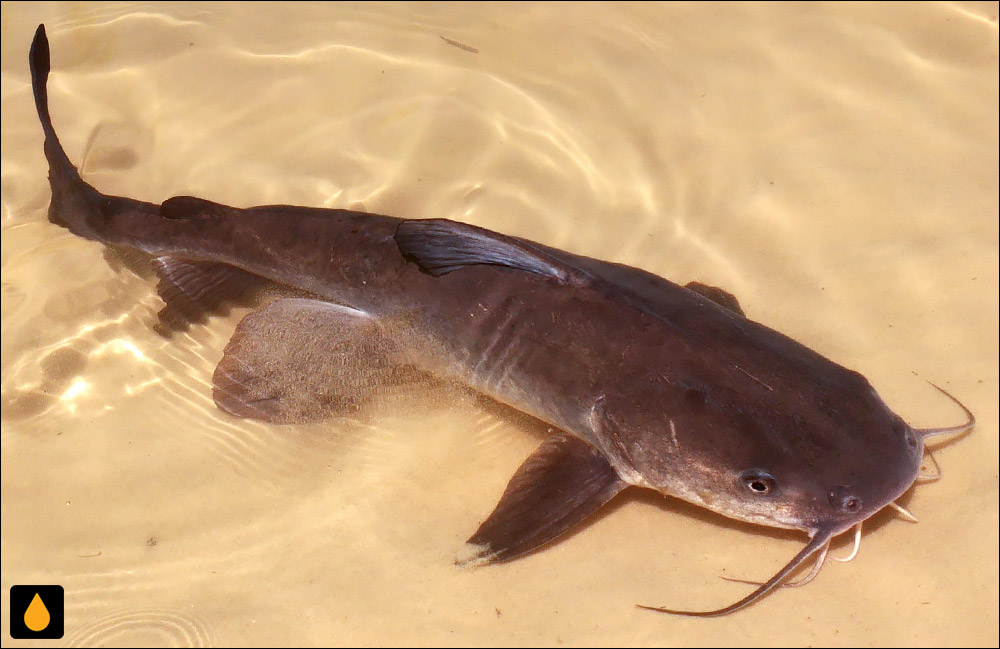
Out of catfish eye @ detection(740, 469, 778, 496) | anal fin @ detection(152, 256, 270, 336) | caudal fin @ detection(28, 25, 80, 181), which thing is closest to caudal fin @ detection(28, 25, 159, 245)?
caudal fin @ detection(28, 25, 80, 181)

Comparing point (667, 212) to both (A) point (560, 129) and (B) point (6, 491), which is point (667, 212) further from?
(B) point (6, 491)

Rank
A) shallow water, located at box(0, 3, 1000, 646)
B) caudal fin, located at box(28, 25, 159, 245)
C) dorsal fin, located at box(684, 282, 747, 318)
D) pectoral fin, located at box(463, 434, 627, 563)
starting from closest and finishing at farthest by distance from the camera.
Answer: pectoral fin, located at box(463, 434, 627, 563) → shallow water, located at box(0, 3, 1000, 646) → dorsal fin, located at box(684, 282, 747, 318) → caudal fin, located at box(28, 25, 159, 245)

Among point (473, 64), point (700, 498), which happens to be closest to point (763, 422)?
point (700, 498)

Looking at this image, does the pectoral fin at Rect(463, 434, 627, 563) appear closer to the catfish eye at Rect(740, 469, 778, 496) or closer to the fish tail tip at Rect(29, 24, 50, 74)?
the catfish eye at Rect(740, 469, 778, 496)

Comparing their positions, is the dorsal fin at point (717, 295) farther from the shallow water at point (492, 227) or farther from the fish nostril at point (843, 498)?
the fish nostril at point (843, 498)

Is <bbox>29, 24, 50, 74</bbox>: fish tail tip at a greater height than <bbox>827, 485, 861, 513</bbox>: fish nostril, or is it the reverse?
<bbox>29, 24, 50, 74</bbox>: fish tail tip
